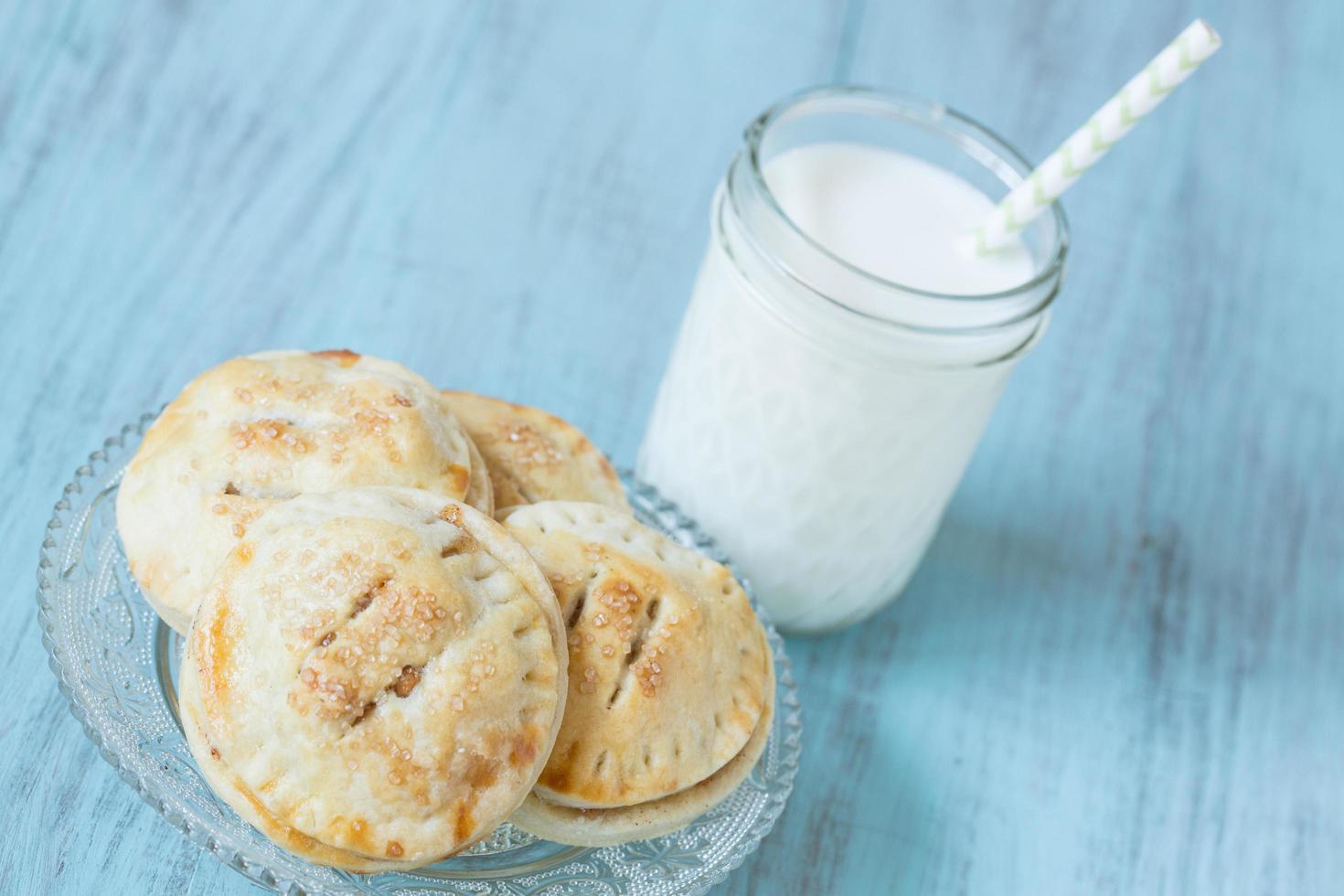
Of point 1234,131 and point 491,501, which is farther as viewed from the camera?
point 1234,131

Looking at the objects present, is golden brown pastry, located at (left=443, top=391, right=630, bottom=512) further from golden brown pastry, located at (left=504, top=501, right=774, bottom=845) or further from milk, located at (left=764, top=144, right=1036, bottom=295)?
milk, located at (left=764, top=144, right=1036, bottom=295)

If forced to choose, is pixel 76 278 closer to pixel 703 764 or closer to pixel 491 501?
pixel 491 501

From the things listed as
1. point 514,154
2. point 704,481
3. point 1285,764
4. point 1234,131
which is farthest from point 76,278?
point 1234,131

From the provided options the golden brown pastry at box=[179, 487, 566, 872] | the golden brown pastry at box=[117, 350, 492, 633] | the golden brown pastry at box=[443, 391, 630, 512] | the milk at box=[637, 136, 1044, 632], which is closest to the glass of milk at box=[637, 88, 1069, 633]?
the milk at box=[637, 136, 1044, 632]

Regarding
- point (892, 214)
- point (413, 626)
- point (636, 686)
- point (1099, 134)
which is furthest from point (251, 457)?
point (1099, 134)

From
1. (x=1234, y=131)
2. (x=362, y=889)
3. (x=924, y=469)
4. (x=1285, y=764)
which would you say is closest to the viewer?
(x=362, y=889)

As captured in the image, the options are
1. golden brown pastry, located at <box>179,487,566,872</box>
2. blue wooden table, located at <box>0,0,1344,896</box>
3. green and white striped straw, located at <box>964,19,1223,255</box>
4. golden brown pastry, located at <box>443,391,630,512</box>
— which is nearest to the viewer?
golden brown pastry, located at <box>179,487,566,872</box>

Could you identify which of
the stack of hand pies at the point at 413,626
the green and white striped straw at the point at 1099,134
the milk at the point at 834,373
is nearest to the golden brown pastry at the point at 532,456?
the stack of hand pies at the point at 413,626
